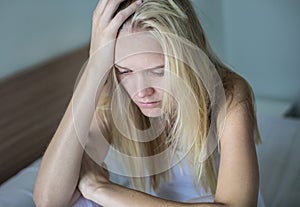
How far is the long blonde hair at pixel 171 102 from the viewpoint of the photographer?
0.86 m

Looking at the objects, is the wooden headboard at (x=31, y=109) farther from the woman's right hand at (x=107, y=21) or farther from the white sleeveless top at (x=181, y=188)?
the woman's right hand at (x=107, y=21)

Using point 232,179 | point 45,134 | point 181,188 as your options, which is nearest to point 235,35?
point 45,134

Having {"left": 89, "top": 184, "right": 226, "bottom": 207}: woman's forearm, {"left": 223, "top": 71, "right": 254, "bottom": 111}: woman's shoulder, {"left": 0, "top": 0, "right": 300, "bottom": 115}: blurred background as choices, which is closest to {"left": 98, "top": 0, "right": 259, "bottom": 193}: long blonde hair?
{"left": 223, "top": 71, "right": 254, "bottom": 111}: woman's shoulder

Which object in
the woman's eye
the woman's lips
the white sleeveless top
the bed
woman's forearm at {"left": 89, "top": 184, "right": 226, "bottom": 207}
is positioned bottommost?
the bed

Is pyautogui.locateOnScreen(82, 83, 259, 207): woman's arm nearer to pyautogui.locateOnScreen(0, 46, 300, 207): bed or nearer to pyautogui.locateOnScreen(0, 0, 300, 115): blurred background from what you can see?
pyautogui.locateOnScreen(0, 46, 300, 207): bed

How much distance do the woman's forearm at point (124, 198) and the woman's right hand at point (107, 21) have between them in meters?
0.26

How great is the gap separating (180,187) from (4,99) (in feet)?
2.06

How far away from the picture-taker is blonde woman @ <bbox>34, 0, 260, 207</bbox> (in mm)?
857

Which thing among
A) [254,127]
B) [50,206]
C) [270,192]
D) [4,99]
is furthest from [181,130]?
[4,99]

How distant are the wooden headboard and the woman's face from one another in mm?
616

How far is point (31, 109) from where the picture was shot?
151 cm

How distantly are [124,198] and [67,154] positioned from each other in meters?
0.14

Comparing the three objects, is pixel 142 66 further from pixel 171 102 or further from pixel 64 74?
pixel 64 74

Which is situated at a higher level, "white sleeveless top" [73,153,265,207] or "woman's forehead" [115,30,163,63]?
"woman's forehead" [115,30,163,63]
